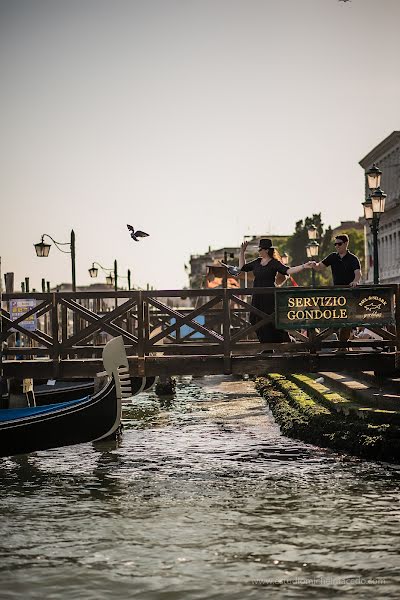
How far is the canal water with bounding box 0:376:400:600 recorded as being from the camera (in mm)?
10156

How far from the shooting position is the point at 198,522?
42.3 ft

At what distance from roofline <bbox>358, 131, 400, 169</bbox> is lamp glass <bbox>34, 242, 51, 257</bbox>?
193ft

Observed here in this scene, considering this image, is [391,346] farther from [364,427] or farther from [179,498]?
[179,498]

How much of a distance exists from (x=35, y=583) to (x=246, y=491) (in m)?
5.08

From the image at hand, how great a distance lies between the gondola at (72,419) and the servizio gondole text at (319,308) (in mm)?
2752

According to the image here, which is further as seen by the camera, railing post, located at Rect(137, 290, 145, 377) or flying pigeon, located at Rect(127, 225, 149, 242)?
flying pigeon, located at Rect(127, 225, 149, 242)

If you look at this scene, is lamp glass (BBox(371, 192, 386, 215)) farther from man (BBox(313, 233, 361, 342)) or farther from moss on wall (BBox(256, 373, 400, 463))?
man (BBox(313, 233, 361, 342))

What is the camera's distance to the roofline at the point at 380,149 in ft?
298

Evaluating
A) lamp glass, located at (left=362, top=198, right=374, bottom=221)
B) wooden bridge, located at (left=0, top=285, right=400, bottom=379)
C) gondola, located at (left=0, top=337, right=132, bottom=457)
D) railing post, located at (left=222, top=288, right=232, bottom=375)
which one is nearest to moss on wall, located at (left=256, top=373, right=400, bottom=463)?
wooden bridge, located at (left=0, top=285, right=400, bottom=379)

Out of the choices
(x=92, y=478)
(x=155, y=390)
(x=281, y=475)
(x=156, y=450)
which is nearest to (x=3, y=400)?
(x=156, y=450)

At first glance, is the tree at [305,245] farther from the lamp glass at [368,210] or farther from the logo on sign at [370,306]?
the logo on sign at [370,306]

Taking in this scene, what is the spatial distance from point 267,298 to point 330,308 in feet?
3.26

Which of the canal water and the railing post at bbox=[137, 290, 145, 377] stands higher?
the railing post at bbox=[137, 290, 145, 377]

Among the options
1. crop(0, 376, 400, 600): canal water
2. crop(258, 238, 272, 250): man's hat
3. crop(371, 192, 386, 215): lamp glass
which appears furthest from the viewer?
crop(371, 192, 386, 215): lamp glass
